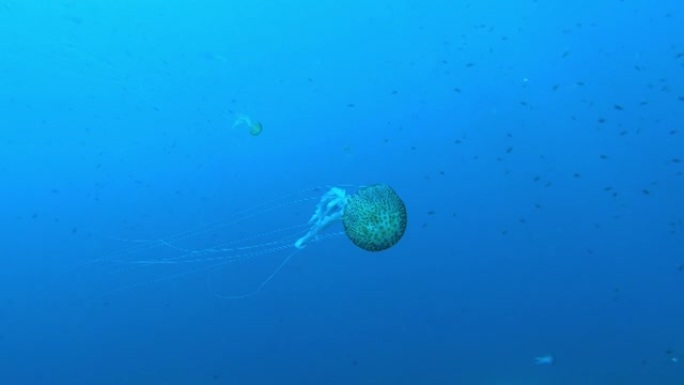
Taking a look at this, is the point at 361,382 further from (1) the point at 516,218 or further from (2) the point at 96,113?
(2) the point at 96,113

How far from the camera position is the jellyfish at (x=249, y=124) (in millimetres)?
2344

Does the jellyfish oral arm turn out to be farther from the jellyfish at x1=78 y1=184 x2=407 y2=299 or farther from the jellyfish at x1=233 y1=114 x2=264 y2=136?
the jellyfish at x1=233 y1=114 x2=264 y2=136

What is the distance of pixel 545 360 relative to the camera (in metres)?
2.83

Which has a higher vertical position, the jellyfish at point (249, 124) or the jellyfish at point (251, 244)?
the jellyfish at point (249, 124)

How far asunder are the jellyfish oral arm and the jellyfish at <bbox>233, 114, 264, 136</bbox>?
0.45 m

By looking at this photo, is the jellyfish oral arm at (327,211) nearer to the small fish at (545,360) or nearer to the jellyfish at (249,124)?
the jellyfish at (249,124)

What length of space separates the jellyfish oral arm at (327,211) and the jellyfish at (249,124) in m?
0.45

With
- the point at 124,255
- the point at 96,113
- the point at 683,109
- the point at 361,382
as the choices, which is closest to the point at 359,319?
the point at 361,382

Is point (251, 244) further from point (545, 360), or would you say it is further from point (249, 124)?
point (545, 360)

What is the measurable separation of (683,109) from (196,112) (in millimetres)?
2241

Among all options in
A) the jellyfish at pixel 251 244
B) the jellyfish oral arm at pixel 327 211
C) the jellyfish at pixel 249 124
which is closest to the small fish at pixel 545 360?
the jellyfish at pixel 251 244

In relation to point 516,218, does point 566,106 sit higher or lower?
Answer: higher

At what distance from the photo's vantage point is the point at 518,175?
2.43 m

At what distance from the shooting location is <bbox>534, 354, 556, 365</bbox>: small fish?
9.27ft
